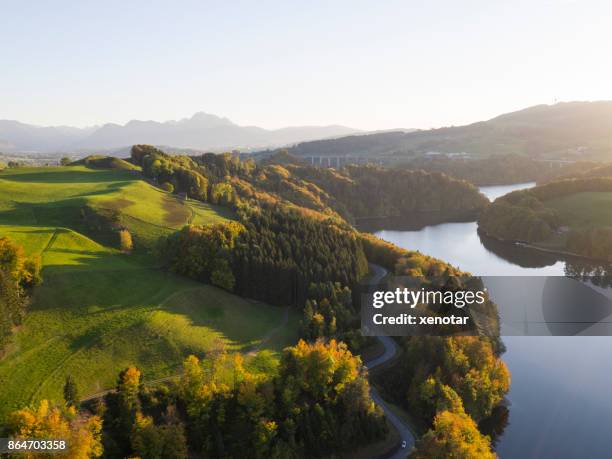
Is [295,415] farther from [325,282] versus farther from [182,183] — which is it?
[182,183]

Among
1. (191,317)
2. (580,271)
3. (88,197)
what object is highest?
(88,197)

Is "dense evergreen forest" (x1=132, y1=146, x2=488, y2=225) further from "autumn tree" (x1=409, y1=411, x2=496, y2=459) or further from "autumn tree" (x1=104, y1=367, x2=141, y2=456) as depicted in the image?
Answer: "autumn tree" (x1=409, y1=411, x2=496, y2=459)

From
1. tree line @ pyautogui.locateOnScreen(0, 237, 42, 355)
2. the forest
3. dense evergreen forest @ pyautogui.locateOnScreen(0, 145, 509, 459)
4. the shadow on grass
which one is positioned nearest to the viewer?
dense evergreen forest @ pyautogui.locateOnScreen(0, 145, 509, 459)

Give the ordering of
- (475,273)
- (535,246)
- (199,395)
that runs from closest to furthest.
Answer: (199,395)
(475,273)
(535,246)

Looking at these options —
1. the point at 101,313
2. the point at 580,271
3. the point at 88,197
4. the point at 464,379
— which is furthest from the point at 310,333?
the point at 580,271

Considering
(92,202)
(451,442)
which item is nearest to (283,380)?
(451,442)

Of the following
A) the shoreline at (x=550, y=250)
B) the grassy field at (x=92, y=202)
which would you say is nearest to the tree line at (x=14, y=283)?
the grassy field at (x=92, y=202)

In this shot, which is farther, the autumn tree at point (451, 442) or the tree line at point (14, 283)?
the tree line at point (14, 283)

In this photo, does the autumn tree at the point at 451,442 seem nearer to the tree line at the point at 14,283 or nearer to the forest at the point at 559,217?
the tree line at the point at 14,283

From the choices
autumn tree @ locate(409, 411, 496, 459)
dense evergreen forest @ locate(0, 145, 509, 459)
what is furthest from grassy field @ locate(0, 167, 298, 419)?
autumn tree @ locate(409, 411, 496, 459)
